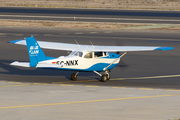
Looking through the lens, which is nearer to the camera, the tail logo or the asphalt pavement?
the tail logo

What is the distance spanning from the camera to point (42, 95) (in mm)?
20156

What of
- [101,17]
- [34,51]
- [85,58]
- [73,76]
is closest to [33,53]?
[34,51]

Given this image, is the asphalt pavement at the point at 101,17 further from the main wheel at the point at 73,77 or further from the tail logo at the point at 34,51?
the tail logo at the point at 34,51

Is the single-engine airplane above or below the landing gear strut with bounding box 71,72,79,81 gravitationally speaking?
above

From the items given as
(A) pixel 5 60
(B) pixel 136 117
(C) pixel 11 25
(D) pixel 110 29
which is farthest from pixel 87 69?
(C) pixel 11 25

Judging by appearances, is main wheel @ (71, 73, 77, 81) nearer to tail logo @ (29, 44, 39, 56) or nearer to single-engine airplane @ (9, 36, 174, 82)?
single-engine airplane @ (9, 36, 174, 82)

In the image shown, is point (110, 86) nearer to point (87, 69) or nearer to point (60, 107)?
point (87, 69)

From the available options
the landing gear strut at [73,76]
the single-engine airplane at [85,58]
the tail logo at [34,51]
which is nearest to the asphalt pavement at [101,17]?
the landing gear strut at [73,76]

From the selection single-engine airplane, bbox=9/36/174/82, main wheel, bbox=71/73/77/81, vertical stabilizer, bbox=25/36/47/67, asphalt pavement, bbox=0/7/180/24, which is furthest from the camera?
asphalt pavement, bbox=0/7/180/24

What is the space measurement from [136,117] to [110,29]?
46237 mm

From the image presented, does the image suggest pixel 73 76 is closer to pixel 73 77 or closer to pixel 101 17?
pixel 73 77

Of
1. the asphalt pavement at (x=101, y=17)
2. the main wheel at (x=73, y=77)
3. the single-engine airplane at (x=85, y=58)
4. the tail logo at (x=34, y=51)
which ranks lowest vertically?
the main wheel at (x=73, y=77)

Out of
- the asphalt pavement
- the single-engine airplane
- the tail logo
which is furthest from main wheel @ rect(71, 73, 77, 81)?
the asphalt pavement

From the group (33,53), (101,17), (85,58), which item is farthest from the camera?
(101,17)
